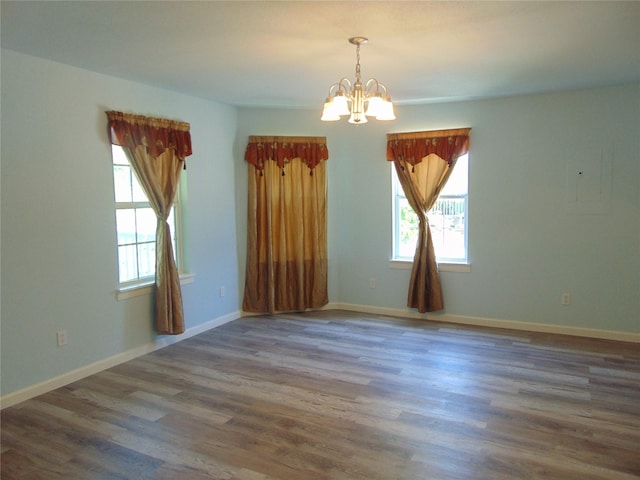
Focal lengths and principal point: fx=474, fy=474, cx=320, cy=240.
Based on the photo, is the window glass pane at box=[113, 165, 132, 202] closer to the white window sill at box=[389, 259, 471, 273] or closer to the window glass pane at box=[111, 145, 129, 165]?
the window glass pane at box=[111, 145, 129, 165]

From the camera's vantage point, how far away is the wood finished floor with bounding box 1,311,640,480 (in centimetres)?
254

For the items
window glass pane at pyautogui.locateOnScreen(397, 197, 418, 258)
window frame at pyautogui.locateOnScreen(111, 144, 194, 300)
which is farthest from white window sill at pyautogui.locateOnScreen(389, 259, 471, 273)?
window frame at pyautogui.locateOnScreen(111, 144, 194, 300)

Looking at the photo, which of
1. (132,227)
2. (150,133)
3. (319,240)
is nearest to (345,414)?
(132,227)

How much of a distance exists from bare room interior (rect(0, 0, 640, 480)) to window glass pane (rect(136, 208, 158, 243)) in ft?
0.10

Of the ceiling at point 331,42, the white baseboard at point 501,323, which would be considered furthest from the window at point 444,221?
the ceiling at point 331,42

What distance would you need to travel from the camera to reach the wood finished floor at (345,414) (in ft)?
8.33

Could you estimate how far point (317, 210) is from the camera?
5637 mm

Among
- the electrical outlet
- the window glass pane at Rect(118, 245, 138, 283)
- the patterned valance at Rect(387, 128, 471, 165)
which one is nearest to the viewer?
the electrical outlet

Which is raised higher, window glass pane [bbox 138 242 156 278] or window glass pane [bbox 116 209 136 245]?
window glass pane [bbox 116 209 136 245]

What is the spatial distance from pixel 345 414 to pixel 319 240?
2793 millimetres

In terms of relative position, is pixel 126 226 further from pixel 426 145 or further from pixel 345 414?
pixel 426 145

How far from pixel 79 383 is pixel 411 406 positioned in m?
2.53

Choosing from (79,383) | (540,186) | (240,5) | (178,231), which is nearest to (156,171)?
(178,231)

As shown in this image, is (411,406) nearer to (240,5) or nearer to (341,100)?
(341,100)
